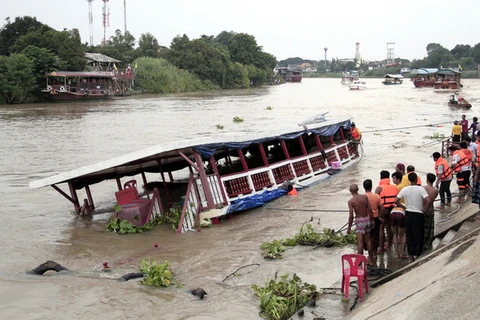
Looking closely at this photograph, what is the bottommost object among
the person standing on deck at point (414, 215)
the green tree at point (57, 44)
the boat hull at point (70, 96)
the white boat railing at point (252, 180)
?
the white boat railing at point (252, 180)

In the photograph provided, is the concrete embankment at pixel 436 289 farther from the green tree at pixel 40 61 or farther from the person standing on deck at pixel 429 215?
the green tree at pixel 40 61

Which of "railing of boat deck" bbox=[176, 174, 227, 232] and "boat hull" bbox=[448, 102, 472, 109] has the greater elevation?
"boat hull" bbox=[448, 102, 472, 109]

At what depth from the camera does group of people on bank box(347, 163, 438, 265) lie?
315 inches

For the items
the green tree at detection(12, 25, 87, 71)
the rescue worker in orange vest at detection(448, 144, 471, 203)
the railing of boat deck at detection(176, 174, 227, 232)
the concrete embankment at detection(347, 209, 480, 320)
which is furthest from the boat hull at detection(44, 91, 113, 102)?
the concrete embankment at detection(347, 209, 480, 320)

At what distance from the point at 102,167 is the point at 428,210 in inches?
266

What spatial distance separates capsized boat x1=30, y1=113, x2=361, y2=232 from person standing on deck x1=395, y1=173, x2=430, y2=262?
5.27 metres

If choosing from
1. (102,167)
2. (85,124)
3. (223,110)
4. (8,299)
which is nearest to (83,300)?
(8,299)

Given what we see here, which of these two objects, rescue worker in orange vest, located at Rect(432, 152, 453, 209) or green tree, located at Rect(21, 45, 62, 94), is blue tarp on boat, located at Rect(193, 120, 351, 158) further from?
green tree, located at Rect(21, 45, 62, 94)

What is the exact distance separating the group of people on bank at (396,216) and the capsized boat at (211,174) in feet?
15.2

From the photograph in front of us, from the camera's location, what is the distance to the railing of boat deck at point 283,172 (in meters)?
13.5

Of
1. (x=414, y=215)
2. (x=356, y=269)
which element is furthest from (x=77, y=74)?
(x=356, y=269)

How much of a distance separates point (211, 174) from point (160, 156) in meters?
1.27

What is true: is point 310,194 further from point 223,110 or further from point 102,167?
point 223,110

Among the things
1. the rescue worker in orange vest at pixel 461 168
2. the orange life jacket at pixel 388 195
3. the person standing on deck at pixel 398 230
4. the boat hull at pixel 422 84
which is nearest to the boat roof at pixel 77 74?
the boat hull at pixel 422 84
